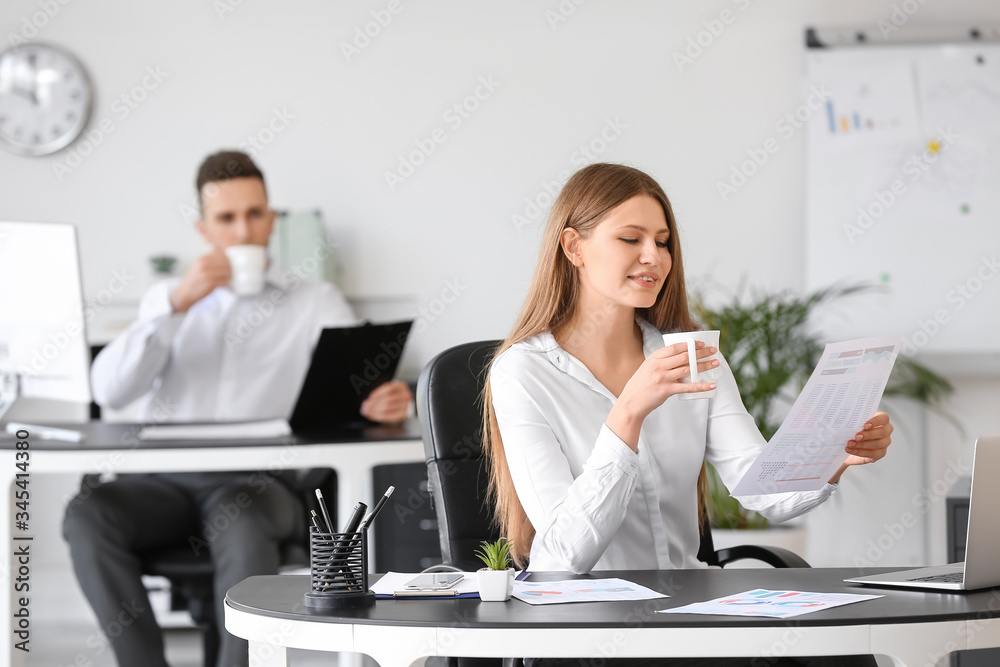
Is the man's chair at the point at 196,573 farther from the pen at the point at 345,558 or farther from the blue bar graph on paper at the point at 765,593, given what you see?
A: the blue bar graph on paper at the point at 765,593

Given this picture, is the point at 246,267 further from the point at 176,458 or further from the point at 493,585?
the point at 493,585

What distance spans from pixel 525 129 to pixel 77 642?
2641 millimetres

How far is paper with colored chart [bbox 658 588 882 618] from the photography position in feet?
3.61

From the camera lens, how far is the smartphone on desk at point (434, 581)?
49.4 inches

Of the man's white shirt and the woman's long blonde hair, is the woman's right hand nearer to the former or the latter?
the woman's long blonde hair

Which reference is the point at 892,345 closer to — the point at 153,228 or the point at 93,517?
the point at 93,517

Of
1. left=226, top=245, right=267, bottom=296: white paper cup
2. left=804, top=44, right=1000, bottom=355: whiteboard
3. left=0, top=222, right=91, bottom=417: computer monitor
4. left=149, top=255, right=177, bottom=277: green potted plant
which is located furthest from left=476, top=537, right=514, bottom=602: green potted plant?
left=149, top=255, right=177, bottom=277: green potted plant

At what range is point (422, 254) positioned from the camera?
4.27 metres

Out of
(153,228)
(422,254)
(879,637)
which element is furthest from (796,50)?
(879,637)

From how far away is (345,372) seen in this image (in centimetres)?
266

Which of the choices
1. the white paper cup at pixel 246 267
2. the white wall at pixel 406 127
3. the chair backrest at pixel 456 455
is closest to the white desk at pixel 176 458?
the white paper cup at pixel 246 267

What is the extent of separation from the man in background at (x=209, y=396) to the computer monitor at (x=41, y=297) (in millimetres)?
392

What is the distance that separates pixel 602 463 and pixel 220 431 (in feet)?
4.71

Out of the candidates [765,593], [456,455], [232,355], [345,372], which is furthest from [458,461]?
[232,355]
